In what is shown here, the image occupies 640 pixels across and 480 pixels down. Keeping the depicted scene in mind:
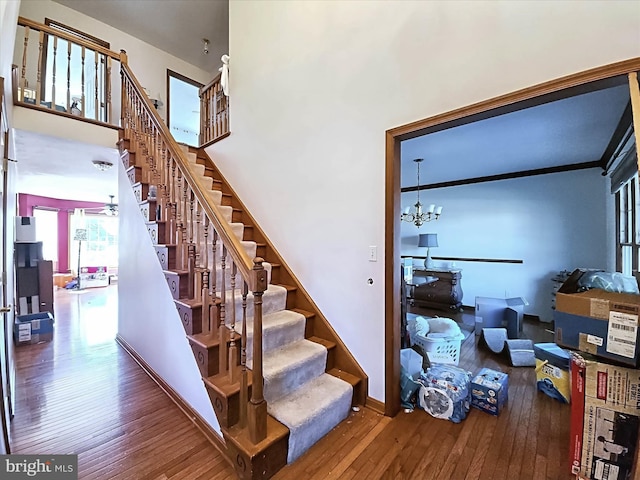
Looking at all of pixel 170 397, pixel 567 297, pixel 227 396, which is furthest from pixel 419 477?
pixel 170 397

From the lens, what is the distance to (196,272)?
2.00 metres

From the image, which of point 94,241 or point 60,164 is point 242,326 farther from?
point 94,241

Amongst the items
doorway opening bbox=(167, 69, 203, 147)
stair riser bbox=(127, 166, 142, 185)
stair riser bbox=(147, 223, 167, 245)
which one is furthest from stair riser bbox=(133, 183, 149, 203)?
doorway opening bbox=(167, 69, 203, 147)

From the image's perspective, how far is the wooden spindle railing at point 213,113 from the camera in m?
3.72

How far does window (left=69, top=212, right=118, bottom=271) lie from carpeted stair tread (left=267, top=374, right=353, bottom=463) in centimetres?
918

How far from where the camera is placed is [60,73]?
4.67 m

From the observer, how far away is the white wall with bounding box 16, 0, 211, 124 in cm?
387

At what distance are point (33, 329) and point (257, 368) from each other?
4.12 m

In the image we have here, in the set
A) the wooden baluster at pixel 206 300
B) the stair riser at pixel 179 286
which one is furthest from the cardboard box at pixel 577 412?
the stair riser at pixel 179 286

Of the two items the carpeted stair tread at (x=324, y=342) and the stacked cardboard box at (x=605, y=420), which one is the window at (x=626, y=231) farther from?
the carpeted stair tread at (x=324, y=342)

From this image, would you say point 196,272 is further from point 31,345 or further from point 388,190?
point 31,345

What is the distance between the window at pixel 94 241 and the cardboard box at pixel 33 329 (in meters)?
5.33

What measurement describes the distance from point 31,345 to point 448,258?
6.71 meters

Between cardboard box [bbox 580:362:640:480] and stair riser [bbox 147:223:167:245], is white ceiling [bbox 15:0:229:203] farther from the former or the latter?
cardboard box [bbox 580:362:640:480]
